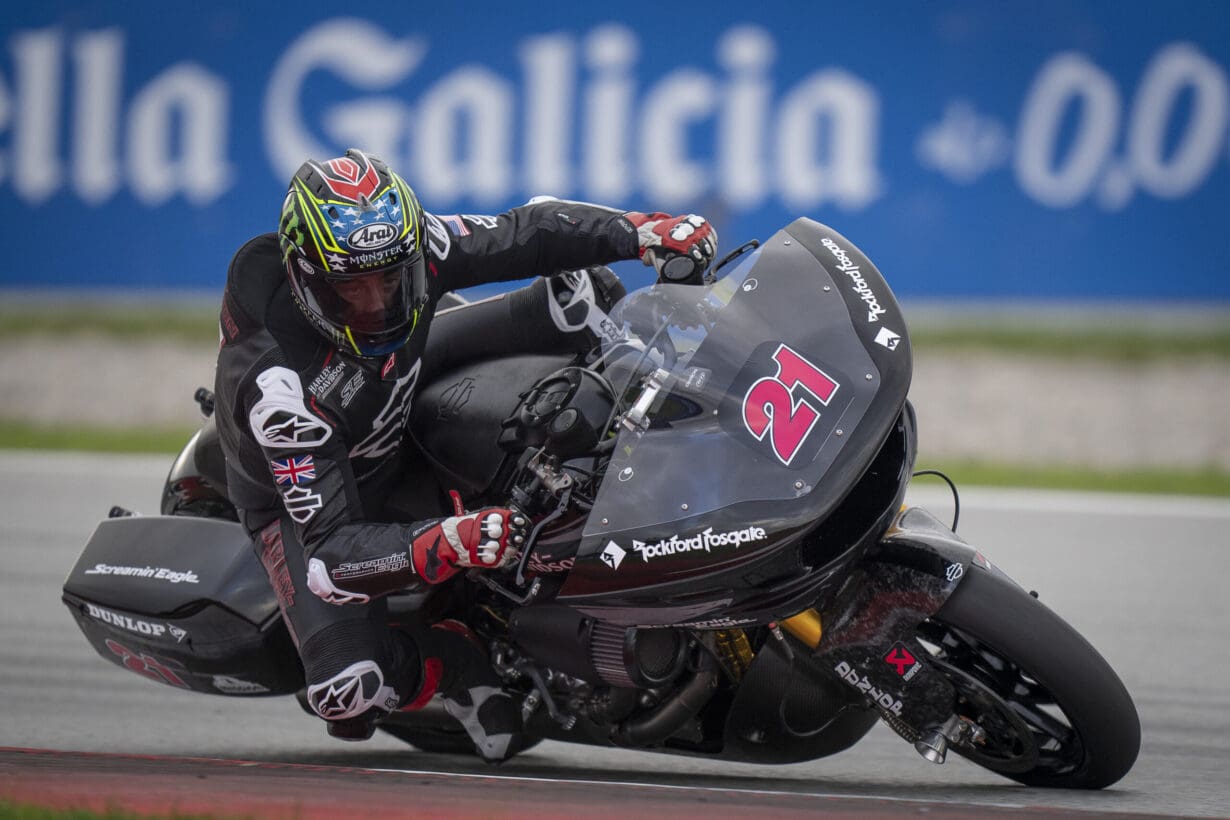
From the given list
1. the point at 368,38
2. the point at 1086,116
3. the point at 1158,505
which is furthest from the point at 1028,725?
the point at 368,38

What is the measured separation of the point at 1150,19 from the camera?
9.11 m

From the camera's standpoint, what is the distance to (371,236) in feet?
11.4

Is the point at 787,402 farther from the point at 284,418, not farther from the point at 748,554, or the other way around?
the point at 284,418

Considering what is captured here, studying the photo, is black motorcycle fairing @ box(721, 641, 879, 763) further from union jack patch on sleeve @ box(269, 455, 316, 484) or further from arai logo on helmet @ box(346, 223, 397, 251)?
arai logo on helmet @ box(346, 223, 397, 251)

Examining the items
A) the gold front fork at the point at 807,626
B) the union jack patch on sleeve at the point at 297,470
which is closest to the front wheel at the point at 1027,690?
the gold front fork at the point at 807,626

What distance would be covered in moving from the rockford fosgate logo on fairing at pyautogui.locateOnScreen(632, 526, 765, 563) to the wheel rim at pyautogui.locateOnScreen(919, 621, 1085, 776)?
624mm

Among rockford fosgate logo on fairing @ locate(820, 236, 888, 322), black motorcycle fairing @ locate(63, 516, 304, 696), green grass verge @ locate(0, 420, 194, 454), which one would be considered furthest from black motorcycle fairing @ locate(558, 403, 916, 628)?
green grass verge @ locate(0, 420, 194, 454)

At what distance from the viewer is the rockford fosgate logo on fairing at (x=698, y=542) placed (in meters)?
3.06

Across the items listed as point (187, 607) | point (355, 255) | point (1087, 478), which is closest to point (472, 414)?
point (355, 255)

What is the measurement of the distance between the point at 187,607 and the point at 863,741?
1.93 metres

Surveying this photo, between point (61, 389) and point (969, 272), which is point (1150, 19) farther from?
point (61, 389)

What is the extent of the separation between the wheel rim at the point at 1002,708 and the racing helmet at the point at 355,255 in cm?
141

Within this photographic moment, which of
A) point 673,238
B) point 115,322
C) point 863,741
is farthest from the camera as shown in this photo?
point 115,322

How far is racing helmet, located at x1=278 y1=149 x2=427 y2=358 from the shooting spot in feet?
11.4
